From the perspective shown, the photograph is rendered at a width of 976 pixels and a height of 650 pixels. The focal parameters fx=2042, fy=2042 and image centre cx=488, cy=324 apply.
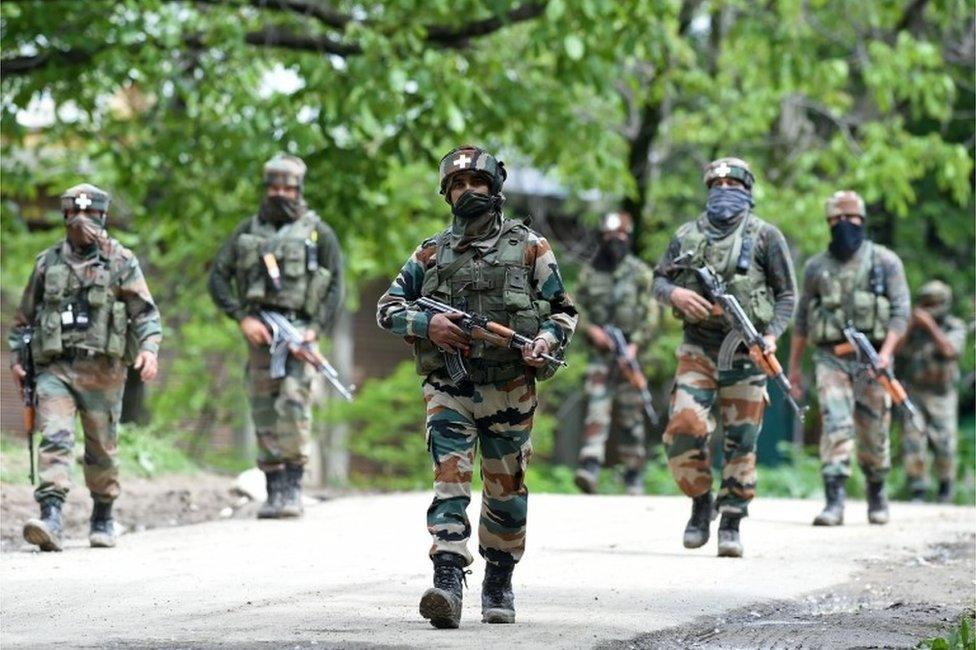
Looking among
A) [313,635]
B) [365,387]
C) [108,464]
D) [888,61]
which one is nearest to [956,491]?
[888,61]

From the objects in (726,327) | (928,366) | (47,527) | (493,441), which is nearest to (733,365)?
(726,327)

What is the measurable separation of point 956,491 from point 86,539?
11974 mm

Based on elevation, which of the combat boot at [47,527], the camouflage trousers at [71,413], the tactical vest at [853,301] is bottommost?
the combat boot at [47,527]

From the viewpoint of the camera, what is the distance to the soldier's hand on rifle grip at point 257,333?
44.7 ft

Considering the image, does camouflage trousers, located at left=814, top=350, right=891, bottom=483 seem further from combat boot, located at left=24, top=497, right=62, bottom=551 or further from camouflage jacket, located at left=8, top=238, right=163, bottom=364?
combat boot, located at left=24, top=497, right=62, bottom=551

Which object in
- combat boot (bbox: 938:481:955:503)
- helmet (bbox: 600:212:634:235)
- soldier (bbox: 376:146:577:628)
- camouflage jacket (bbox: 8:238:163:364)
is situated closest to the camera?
soldier (bbox: 376:146:577:628)

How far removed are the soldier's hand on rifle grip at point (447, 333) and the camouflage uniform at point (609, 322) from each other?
9107 millimetres

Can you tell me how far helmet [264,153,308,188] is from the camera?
44.6ft

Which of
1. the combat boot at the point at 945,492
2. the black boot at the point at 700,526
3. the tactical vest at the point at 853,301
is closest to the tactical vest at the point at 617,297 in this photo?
the tactical vest at the point at 853,301

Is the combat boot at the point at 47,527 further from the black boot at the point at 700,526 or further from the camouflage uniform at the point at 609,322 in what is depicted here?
the camouflage uniform at the point at 609,322

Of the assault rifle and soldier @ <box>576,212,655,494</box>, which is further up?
soldier @ <box>576,212,655,494</box>

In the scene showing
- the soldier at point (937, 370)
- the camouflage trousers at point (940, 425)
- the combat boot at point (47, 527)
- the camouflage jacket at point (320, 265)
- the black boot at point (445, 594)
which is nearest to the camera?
the black boot at point (445, 594)

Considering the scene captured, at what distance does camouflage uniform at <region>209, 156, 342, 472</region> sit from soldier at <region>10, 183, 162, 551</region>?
6.14ft

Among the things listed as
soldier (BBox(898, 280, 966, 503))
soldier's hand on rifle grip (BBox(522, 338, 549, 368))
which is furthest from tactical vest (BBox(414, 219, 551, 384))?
soldier (BBox(898, 280, 966, 503))
